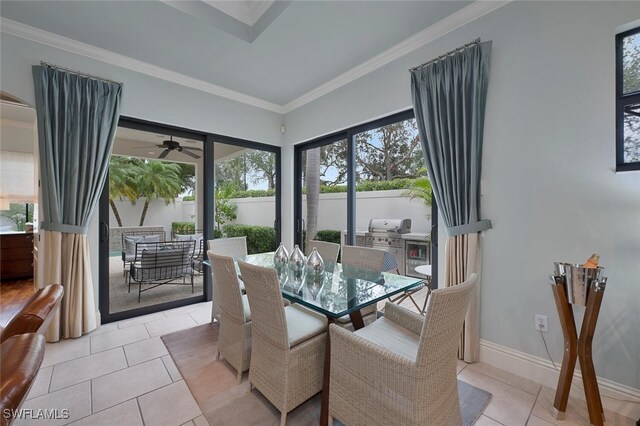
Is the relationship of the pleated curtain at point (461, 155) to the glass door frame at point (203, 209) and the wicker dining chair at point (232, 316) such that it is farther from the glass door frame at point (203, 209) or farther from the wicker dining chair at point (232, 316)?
the glass door frame at point (203, 209)

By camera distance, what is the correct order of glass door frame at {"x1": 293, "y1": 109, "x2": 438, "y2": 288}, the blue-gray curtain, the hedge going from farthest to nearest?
1. the hedge
2. glass door frame at {"x1": 293, "y1": 109, "x2": 438, "y2": 288}
3. the blue-gray curtain

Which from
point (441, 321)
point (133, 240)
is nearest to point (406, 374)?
point (441, 321)

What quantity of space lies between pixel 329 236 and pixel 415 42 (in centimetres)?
273

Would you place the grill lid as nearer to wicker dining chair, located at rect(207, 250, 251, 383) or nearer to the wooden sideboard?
wicker dining chair, located at rect(207, 250, 251, 383)

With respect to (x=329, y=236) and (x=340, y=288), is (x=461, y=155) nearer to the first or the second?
(x=340, y=288)

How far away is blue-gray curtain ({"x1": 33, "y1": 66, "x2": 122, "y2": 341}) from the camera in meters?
2.51

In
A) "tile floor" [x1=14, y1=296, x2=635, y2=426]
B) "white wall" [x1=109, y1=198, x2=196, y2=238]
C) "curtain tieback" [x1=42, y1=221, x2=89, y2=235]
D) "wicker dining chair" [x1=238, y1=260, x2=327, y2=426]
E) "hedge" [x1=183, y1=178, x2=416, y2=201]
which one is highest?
"hedge" [x1=183, y1=178, x2=416, y2=201]

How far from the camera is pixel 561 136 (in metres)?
1.87

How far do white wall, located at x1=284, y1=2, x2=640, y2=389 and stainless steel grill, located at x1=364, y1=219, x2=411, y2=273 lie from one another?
1.62 m

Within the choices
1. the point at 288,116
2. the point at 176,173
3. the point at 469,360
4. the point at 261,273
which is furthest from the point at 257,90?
the point at 469,360

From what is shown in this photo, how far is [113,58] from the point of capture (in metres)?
2.86

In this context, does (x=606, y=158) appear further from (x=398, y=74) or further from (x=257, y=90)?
(x=257, y=90)

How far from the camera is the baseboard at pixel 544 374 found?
1634mm

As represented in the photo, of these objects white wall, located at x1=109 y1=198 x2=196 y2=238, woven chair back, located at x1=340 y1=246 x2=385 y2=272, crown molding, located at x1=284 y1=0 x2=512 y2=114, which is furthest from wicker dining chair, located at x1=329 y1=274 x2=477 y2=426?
white wall, located at x1=109 y1=198 x2=196 y2=238
